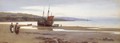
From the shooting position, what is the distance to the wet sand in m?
2.24

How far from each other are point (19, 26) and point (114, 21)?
919mm

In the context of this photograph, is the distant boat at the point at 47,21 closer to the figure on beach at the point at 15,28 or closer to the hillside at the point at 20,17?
the hillside at the point at 20,17

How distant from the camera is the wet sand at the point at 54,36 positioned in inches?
88.0

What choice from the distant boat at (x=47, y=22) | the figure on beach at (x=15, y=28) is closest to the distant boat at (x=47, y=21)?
the distant boat at (x=47, y=22)

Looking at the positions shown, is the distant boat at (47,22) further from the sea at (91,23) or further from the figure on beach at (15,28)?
the figure on beach at (15,28)

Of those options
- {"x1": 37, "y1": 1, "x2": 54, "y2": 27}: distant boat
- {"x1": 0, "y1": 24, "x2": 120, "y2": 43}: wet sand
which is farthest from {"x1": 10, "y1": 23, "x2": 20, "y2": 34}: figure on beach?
{"x1": 37, "y1": 1, "x2": 54, "y2": 27}: distant boat

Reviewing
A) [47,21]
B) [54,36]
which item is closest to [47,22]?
[47,21]

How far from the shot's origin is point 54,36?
2262 millimetres

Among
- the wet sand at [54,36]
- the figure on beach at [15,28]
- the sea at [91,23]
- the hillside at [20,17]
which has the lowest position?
the wet sand at [54,36]

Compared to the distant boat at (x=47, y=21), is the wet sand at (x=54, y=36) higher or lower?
lower

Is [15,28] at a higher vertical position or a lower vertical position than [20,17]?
lower

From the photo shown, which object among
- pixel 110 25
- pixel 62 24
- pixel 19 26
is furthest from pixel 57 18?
pixel 110 25

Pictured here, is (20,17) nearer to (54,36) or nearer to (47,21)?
(47,21)

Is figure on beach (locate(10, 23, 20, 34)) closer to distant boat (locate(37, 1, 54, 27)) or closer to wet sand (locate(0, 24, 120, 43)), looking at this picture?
wet sand (locate(0, 24, 120, 43))
